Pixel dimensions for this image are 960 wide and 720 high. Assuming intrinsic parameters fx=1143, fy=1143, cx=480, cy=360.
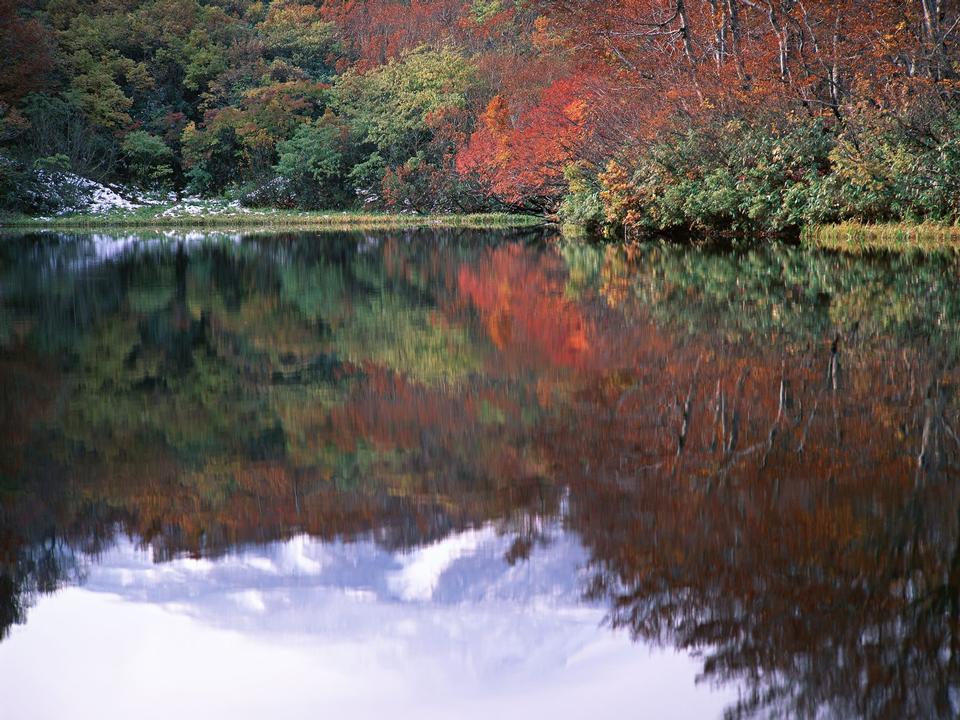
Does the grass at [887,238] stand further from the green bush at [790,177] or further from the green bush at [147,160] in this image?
the green bush at [147,160]

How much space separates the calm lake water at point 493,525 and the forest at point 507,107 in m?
10.3

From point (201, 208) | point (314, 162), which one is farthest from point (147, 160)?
point (314, 162)

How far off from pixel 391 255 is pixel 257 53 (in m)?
33.2

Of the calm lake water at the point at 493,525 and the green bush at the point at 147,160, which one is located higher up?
the green bush at the point at 147,160

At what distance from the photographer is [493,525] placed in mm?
3203

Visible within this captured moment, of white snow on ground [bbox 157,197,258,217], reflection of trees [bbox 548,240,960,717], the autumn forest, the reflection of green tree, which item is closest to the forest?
the autumn forest

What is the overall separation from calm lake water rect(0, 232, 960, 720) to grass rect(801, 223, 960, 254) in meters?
7.66

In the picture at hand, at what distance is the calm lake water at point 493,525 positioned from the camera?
7.27 feet

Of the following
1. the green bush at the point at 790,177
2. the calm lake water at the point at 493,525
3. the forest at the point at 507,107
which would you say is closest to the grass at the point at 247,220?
the forest at the point at 507,107

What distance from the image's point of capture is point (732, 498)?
3.34 meters

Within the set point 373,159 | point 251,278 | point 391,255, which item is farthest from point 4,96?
point 251,278

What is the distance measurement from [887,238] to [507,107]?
2078cm

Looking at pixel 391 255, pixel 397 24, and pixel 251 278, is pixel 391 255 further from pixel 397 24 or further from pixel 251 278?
pixel 397 24

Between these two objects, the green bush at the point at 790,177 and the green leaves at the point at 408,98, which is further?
the green leaves at the point at 408,98
